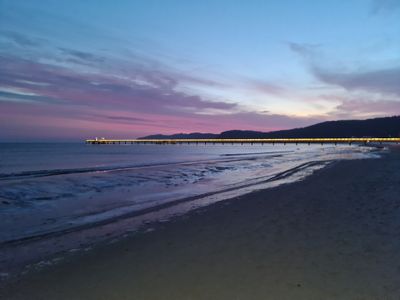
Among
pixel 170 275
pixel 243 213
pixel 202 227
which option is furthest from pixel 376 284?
pixel 243 213

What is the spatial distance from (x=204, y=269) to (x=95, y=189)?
38.8 ft

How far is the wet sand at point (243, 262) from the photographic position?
394cm

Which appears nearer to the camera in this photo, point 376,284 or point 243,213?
point 376,284

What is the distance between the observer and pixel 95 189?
15.3 meters

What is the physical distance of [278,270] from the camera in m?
4.50

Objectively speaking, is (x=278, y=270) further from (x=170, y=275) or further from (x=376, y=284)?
(x=170, y=275)

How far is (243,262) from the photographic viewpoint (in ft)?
15.9

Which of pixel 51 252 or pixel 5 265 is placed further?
pixel 51 252

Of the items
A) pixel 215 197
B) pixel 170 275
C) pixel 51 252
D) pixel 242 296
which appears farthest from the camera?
pixel 215 197

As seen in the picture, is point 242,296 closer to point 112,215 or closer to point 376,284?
point 376,284

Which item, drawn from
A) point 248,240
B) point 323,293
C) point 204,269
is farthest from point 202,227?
point 323,293

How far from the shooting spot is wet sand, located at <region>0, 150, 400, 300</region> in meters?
3.94

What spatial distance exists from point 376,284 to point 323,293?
0.71 m

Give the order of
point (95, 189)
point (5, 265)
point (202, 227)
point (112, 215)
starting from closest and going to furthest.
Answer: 1. point (5, 265)
2. point (202, 227)
3. point (112, 215)
4. point (95, 189)
